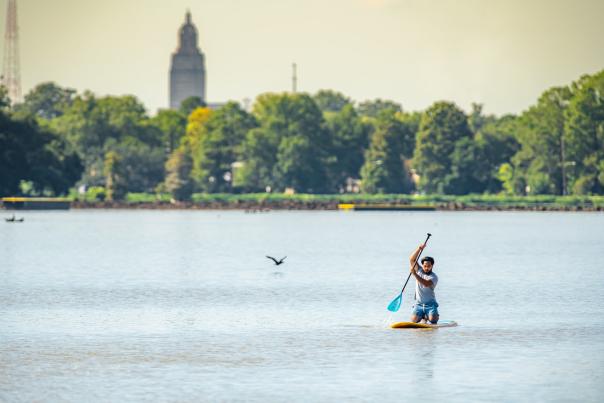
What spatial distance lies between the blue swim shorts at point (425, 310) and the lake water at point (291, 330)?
0.92 meters

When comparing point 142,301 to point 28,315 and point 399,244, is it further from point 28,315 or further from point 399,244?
point 399,244

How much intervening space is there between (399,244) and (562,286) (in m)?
48.8

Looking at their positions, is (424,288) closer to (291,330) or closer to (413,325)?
(413,325)

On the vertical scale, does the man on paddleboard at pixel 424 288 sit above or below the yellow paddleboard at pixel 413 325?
above

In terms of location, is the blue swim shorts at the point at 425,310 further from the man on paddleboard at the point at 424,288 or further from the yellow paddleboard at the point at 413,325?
the yellow paddleboard at the point at 413,325

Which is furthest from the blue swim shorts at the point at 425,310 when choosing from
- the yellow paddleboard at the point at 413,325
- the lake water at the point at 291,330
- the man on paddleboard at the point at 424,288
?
the lake water at the point at 291,330

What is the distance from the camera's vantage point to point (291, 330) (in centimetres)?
4275

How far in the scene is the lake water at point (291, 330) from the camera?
3122cm

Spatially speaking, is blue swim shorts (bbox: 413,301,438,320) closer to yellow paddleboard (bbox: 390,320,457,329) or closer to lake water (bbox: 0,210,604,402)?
yellow paddleboard (bbox: 390,320,457,329)

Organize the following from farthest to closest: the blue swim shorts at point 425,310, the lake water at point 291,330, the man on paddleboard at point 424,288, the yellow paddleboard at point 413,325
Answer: the blue swim shorts at point 425,310, the yellow paddleboard at point 413,325, the man on paddleboard at point 424,288, the lake water at point 291,330

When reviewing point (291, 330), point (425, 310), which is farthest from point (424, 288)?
point (291, 330)

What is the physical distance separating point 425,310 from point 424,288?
166 centimetres

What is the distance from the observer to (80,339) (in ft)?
131

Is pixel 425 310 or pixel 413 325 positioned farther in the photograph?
pixel 425 310
